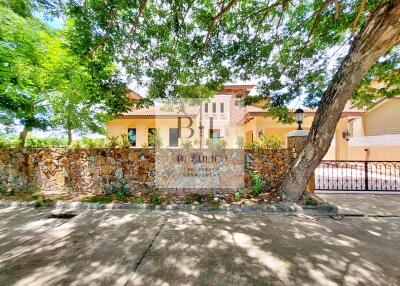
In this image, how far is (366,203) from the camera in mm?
5844

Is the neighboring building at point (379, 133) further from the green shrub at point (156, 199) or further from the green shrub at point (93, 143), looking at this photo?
the green shrub at point (93, 143)

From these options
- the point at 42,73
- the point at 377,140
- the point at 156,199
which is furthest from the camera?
the point at 377,140

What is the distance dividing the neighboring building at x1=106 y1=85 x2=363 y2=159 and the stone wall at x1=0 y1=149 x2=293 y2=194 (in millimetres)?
6733

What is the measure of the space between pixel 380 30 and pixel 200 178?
18.7 feet

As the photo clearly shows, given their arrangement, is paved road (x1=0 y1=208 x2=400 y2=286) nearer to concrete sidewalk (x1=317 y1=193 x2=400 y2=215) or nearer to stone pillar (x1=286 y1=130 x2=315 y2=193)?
concrete sidewalk (x1=317 y1=193 x2=400 y2=215)

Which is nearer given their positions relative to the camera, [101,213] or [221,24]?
[101,213]

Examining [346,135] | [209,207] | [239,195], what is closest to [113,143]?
[209,207]

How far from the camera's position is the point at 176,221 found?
448 cm

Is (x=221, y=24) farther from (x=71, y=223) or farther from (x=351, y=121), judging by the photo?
(x=351, y=121)

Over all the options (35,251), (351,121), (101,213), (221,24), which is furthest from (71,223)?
(351,121)

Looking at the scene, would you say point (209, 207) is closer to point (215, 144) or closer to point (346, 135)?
point (215, 144)

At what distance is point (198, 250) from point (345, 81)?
4766mm

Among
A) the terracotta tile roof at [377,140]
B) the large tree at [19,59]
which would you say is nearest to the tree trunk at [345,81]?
the large tree at [19,59]

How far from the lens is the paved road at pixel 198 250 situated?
2.55m
